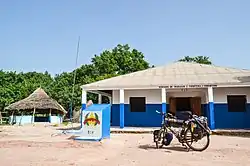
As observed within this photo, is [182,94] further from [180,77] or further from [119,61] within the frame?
[119,61]

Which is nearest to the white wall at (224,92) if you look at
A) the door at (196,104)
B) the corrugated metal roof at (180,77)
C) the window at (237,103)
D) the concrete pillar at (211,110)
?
the window at (237,103)

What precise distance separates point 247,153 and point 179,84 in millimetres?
7495

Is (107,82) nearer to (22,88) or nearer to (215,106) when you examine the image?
(215,106)

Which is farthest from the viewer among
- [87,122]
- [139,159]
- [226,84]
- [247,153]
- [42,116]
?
[42,116]

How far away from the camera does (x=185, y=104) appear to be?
58.7 feet

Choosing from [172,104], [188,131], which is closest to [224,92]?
[172,104]

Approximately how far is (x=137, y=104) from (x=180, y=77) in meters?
3.19

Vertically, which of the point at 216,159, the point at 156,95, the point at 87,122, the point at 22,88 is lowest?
the point at 216,159

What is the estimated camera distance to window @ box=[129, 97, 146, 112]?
17.4m

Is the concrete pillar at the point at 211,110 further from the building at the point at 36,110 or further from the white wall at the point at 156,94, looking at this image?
the building at the point at 36,110

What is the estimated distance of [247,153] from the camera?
7586mm

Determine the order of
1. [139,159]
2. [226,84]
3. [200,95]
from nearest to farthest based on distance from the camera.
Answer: [139,159]
[226,84]
[200,95]

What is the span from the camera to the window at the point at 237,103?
15.9 meters

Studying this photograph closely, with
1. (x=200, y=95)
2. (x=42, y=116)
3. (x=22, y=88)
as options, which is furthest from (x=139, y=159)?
(x=22, y=88)
